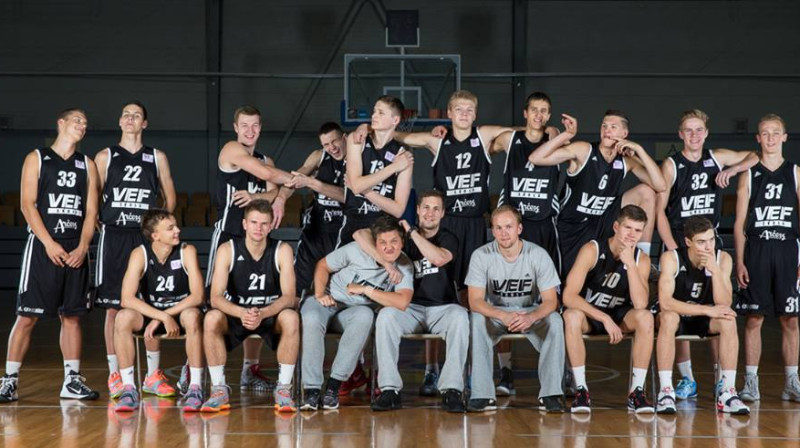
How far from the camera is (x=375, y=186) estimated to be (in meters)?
7.09

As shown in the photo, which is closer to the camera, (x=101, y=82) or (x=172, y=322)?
(x=172, y=322)

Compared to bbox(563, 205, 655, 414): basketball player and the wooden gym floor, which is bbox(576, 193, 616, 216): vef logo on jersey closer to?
bbox(563, 205, 655, 414): basketball player

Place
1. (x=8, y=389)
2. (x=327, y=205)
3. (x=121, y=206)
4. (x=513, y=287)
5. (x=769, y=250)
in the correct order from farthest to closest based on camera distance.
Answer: (x=327, y=205) → (x=121, y=206) → (x=769, y=250) → (x=8, y=389) → (x=513, y=287)

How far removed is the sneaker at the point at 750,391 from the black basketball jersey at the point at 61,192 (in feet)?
15.5

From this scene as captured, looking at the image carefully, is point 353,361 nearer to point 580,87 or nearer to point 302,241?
point 302,241

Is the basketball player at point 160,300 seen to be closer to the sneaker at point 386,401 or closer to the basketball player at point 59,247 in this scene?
the basketball player at point 59,247

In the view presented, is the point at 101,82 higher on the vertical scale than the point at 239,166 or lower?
higher

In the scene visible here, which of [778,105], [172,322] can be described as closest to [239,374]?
[172,322]

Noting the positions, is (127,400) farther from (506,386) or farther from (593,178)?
(593,178)

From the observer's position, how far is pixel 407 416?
609cm

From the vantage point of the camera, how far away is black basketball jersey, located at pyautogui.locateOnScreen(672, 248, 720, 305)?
6.52 m

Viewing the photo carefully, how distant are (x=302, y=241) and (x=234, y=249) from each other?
3.86 ft

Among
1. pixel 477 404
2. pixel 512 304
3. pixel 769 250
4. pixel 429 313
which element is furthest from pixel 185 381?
pixel 769 250

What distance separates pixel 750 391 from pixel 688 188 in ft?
4.85
